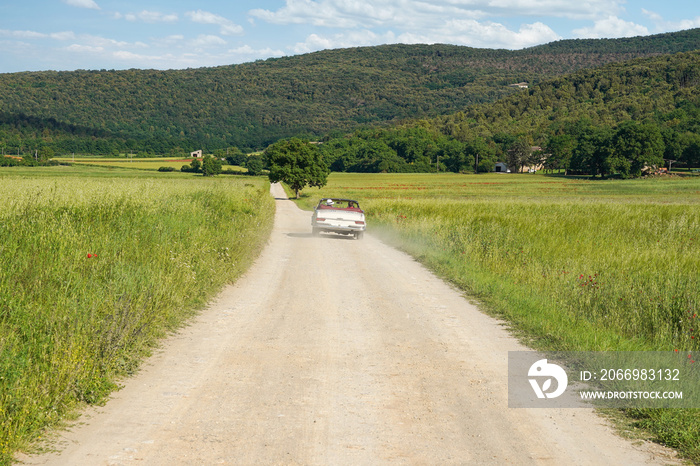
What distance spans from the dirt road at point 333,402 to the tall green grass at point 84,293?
1.09 ft

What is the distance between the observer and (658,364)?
22.8 ft

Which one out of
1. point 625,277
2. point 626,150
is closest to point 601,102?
point 626,150

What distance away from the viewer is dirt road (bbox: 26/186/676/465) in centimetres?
468

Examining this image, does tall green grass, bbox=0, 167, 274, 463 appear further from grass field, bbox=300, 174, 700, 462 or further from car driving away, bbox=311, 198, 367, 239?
car driving away, bbox=311, 198, 367, 239

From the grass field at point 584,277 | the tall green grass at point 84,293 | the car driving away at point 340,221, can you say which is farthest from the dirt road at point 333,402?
the car driving away at point 340,221

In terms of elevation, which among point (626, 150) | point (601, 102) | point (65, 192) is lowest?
point (65, 192)

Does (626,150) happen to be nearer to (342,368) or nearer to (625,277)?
(625,277)

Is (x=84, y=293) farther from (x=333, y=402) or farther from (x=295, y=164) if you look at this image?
(x=295, y=164)

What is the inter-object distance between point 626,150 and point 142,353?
378ft

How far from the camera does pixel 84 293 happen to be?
23.5ft
